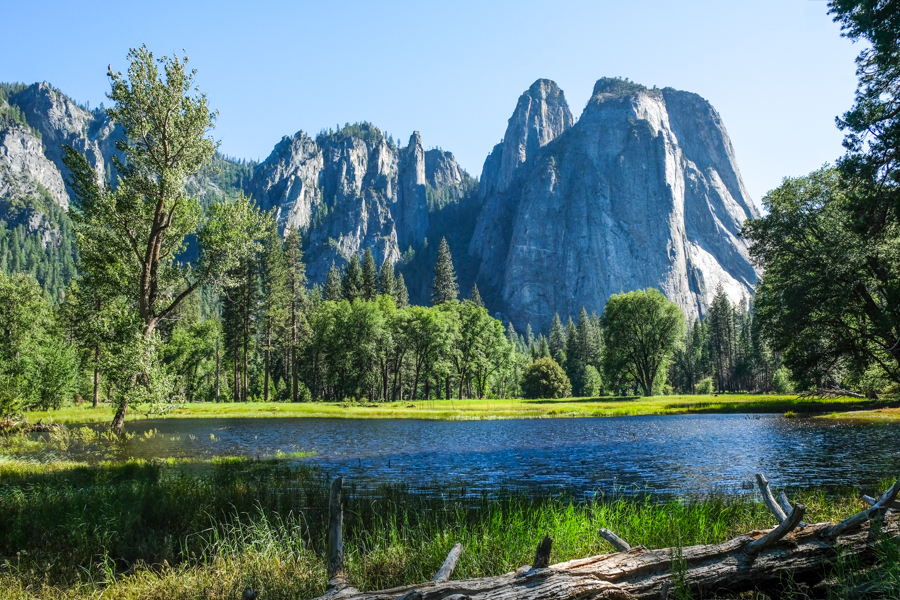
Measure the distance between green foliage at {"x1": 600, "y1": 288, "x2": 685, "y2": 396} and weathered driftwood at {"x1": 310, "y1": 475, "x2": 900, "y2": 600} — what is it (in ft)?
256

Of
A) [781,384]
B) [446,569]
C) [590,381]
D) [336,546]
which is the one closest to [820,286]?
[446,569]

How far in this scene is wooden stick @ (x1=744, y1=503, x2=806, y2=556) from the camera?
17.2ft

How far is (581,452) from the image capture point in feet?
78.9

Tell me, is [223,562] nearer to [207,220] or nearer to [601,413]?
[207,220]

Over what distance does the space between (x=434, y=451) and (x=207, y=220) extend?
52.1ft

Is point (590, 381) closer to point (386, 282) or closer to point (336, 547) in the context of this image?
point (386, 282)

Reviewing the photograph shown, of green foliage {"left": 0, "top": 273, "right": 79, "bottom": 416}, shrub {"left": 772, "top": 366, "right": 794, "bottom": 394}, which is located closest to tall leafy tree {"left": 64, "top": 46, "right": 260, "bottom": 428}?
green foliage {"left": 0, "top": 273, "right": 79, "bottom": 416}

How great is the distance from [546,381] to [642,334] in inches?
724

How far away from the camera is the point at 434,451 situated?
2416 cm

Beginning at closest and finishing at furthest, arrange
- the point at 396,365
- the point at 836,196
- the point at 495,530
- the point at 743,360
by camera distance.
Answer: the point at 495,530, the point at 836,196, the point at 396,365, the point at 743,360

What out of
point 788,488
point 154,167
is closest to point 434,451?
point 788,488

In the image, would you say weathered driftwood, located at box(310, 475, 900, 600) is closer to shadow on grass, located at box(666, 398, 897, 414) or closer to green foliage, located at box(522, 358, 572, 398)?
shadow on grass, located at box(666, 398, 897, 414)

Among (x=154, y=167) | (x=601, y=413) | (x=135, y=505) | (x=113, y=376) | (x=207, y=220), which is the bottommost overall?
(x=601, y=413)

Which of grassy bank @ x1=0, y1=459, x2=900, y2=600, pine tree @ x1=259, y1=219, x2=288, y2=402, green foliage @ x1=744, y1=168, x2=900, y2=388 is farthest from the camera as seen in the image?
pine tree @ x1=259, y1=219, x2=288, y2=402
